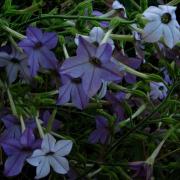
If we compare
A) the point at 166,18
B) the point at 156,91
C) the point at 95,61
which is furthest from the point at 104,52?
the point at 156,91

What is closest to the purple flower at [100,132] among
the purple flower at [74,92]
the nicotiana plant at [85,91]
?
the nicotiana plant at [85,91]

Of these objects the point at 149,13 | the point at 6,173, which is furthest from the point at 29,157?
the point at 149,13

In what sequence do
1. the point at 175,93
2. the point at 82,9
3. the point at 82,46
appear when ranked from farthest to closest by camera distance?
1. the point at 175,93
2. the point at 82,9
3. the point at 82,46

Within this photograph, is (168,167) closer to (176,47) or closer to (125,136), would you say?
(125,136)

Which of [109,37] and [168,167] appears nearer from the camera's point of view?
[109,37]

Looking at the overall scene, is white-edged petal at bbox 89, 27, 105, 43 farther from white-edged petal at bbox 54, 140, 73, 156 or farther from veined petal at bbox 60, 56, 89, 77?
white-edged petal at bbox 54, 140, 73, 156

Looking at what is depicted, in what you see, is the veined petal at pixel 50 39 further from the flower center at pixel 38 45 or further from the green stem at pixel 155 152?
the green stem at pixel 155 152
